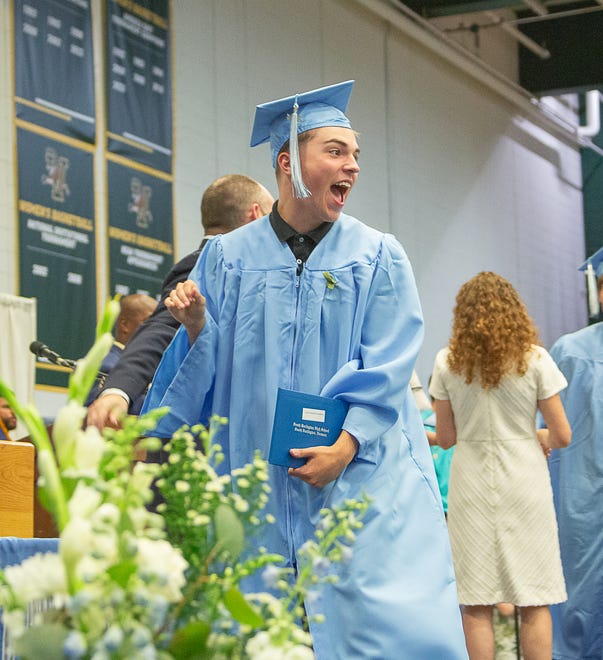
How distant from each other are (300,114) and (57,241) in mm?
4952

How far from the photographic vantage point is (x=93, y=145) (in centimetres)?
829

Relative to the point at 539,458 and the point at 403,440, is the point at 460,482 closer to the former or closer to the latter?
the point at 539,458

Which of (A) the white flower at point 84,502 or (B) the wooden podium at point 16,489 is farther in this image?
(B) the wooden podium at point 16,489

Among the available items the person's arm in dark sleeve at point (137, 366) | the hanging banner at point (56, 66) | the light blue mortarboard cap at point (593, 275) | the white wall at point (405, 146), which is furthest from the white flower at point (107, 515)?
the hanging banner at point (56, 66)

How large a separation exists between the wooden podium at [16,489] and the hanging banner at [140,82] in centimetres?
579

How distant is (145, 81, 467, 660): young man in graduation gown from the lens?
2752 mm

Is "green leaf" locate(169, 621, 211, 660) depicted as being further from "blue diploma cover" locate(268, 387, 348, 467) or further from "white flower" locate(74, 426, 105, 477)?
"blue diploma cover" locate(268, 387, 348, 467)

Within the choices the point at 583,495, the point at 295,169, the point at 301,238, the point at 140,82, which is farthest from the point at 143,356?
the point at 140,82

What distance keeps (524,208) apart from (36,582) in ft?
47.3

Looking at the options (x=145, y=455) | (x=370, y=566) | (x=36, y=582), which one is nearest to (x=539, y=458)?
(x=145, y=455)

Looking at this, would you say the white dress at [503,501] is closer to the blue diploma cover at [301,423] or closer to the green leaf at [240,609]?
the blue diploma cover at [301,423]

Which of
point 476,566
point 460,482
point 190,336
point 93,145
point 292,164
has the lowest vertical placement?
point 476,566

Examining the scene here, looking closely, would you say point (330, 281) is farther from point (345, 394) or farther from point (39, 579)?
point (39, 579)

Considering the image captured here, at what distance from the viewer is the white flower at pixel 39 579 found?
108cm
